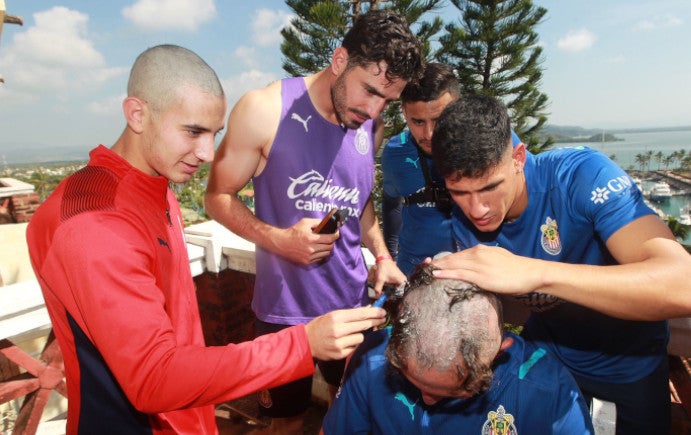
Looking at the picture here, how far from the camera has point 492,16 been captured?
50.6 ft

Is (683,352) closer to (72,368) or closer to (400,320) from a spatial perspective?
(400,320)

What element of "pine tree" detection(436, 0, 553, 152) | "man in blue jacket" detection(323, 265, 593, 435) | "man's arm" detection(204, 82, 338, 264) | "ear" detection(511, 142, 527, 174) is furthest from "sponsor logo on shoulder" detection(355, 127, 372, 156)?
"pine tree" detection(436, 0, 553, 152)

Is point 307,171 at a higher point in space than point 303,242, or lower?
higher

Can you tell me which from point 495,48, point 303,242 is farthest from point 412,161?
point 495,48

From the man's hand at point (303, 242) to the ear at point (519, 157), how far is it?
2.80 ft

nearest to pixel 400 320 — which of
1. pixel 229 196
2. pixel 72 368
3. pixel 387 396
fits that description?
pixel 387 396

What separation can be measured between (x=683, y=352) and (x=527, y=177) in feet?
3.39

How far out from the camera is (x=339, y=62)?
219 centimetres

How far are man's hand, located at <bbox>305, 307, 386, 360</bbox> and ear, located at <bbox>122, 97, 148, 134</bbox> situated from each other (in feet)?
2.80

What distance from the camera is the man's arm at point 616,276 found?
1.30m

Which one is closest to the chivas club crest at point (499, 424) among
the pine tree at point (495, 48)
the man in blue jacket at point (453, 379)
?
the man in blue jacket at point (453, 379)

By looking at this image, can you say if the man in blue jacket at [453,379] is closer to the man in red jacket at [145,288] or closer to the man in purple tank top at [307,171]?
the man in red jacket at [145,288]

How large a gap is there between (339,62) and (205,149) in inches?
41.3

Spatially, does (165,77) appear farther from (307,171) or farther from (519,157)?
(519,157)
